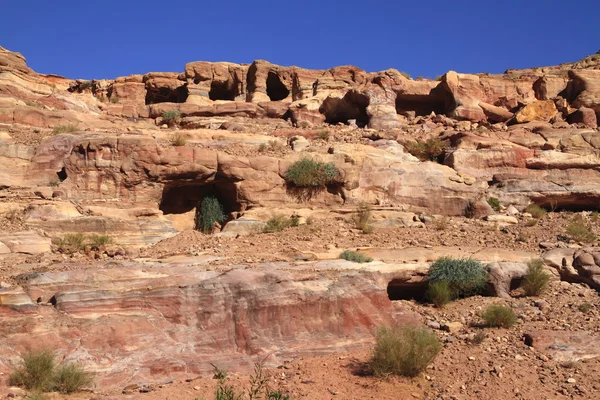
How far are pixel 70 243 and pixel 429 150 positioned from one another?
34.3 feet

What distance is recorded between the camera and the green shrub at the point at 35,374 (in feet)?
19.3

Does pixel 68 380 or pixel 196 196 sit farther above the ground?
pixel 196 196

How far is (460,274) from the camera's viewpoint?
9.04m

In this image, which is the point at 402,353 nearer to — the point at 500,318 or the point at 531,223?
the point at 500,318

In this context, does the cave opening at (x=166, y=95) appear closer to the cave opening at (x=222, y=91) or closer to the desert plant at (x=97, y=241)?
the cave opening at (x=222, y=91)

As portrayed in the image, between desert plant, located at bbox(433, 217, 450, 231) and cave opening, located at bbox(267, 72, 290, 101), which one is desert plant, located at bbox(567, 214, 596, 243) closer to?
desert plant, located at bbox(433, 217, 450, 231)

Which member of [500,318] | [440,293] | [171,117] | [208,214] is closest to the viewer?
[500,318]

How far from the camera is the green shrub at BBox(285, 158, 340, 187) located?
509 inches

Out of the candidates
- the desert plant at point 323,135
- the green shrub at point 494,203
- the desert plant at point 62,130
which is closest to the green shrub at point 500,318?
the green shrub at point 494,203

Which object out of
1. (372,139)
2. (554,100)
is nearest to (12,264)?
(372,139)

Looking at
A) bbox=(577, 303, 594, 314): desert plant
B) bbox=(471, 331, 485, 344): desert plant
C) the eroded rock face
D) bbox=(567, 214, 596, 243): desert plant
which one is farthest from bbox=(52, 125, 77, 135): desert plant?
bbox=(567, 214, 596, 243): desert plant

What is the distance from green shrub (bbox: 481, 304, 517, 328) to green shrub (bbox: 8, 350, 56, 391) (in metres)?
6.17

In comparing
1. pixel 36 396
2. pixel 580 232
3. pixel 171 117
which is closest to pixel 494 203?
pixel 580 232

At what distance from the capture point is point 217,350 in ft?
23.3
